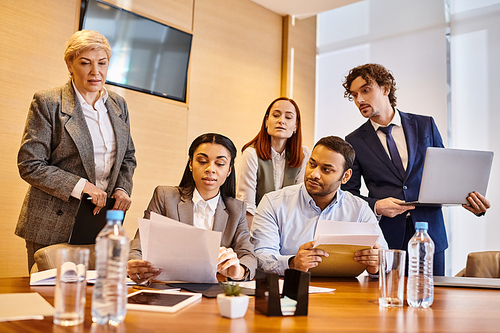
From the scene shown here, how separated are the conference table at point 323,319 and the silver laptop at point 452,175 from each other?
2.72 feet

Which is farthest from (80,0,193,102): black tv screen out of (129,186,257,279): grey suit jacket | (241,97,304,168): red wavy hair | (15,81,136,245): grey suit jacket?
(129,186,257,279): grey suit jacket

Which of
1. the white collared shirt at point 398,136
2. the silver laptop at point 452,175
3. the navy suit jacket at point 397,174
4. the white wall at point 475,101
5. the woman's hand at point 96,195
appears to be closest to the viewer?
the woman's hand at point 96,195

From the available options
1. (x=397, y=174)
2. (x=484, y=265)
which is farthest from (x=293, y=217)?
(x=484, y=265)

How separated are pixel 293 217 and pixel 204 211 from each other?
1.44 ft

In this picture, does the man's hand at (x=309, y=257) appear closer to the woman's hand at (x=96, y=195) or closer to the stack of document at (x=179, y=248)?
the stack of document at (x=179, y=248)

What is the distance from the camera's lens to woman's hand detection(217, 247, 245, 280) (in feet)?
5.72

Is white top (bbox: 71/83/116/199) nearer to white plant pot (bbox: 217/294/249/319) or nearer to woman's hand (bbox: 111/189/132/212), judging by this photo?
woman's hand (bbox: 111/189/132/212)

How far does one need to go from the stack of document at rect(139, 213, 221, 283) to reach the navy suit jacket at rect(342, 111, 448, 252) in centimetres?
136

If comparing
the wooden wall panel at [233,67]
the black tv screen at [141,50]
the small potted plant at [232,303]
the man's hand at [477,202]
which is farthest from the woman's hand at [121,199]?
the wooden wall panel at [233,67]

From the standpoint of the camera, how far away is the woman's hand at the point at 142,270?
61.2 inches

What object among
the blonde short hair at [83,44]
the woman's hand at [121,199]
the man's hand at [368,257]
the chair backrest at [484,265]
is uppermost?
the blonde short hair at [83,44]

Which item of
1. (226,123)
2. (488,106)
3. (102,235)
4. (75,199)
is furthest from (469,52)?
(102,235)

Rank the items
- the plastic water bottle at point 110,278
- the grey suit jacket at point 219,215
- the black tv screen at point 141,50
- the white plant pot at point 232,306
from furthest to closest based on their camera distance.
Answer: the black tv screen at point 141,50 < the grey suit jacket at point 219,215 < the white plant pot at point 232,306 < the plastic water bottle at point 110,278

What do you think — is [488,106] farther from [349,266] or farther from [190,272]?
[190,272]
